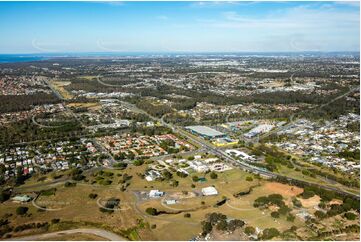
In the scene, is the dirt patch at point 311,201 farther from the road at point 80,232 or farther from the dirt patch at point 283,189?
the road at point 80,232

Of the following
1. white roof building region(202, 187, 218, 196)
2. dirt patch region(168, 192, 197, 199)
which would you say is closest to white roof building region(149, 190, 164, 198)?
dirt patch region(168, 192, 197, 199)

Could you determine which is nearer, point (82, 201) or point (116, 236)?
point (116, 236)

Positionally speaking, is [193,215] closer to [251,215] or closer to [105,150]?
[251,215]

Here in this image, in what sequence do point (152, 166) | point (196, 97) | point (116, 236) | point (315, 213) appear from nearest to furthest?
point (116, 236) → point (315, 213) → point (152, 166) → point (196, 97)

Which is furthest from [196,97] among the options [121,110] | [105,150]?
[105,150]

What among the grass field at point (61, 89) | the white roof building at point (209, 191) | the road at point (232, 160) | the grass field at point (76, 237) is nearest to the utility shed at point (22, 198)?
the grass field at point (76, 237)

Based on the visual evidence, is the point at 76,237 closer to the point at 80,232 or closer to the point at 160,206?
the point at 80,232

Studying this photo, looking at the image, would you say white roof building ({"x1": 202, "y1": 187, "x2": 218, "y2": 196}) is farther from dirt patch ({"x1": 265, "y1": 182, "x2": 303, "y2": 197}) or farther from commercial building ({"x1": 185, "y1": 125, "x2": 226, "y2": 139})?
commercial building ({"x1": 185, "y1": 125, "x2": 226, "y2": 139})
